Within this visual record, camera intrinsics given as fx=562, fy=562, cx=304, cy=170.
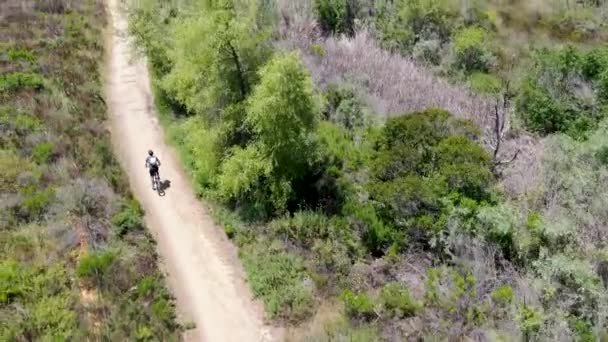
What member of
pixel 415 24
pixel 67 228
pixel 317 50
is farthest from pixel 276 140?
pixel 415 24

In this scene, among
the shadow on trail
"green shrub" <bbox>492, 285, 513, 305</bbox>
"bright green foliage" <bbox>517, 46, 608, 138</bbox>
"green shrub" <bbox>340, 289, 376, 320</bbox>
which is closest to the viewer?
"green shrub" <bbox>492, 285, 513, 305</bbox>

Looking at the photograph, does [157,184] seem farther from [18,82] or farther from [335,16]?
[335,16]

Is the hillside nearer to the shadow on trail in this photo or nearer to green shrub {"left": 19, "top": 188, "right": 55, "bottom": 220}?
green shrub {"left": 19, "top": 188, "right": 55, "bottom": 220}

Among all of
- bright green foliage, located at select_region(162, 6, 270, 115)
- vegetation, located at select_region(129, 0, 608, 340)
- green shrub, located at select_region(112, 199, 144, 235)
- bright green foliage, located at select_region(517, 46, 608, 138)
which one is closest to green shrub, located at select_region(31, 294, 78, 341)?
green shrub, located at select_region(112, 199, 144, 235)

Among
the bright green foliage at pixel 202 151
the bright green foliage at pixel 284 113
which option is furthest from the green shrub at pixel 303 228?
the bright green foliage at pixel 202 151

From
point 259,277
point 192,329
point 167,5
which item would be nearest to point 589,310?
point 259,277

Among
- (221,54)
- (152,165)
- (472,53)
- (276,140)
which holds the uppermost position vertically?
(221,54)
